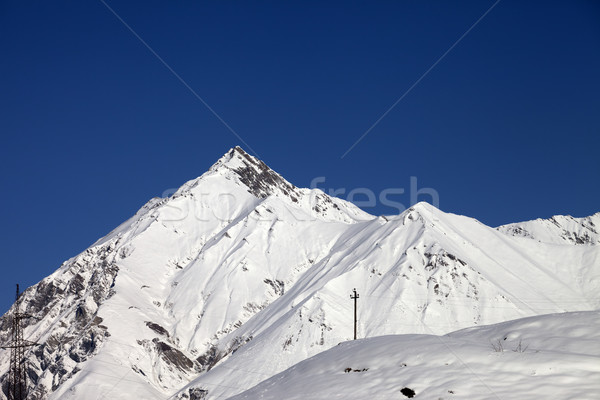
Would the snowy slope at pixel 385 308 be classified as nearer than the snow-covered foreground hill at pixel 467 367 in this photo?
No

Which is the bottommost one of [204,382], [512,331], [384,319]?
[512,331]

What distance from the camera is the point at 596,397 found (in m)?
19.8

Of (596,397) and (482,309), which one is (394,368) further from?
(482,309)

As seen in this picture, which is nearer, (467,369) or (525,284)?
(467,369)

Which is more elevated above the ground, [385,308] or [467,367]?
[385,308]

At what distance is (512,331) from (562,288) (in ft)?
601

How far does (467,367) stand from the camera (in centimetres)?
2291

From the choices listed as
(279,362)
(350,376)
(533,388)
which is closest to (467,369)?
(533,388)

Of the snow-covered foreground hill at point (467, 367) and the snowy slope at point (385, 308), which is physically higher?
the snowy slope at point (385, 308)

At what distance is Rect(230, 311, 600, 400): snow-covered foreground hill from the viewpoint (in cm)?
2130

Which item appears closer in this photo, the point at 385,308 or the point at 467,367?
the point at 467,367

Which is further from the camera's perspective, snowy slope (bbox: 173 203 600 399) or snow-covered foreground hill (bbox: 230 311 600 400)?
snowy slope (bbox: 173 203 600 399)

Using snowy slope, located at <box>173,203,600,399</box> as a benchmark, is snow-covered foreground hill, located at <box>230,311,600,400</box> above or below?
below

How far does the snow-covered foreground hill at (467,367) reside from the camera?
2130 cm
